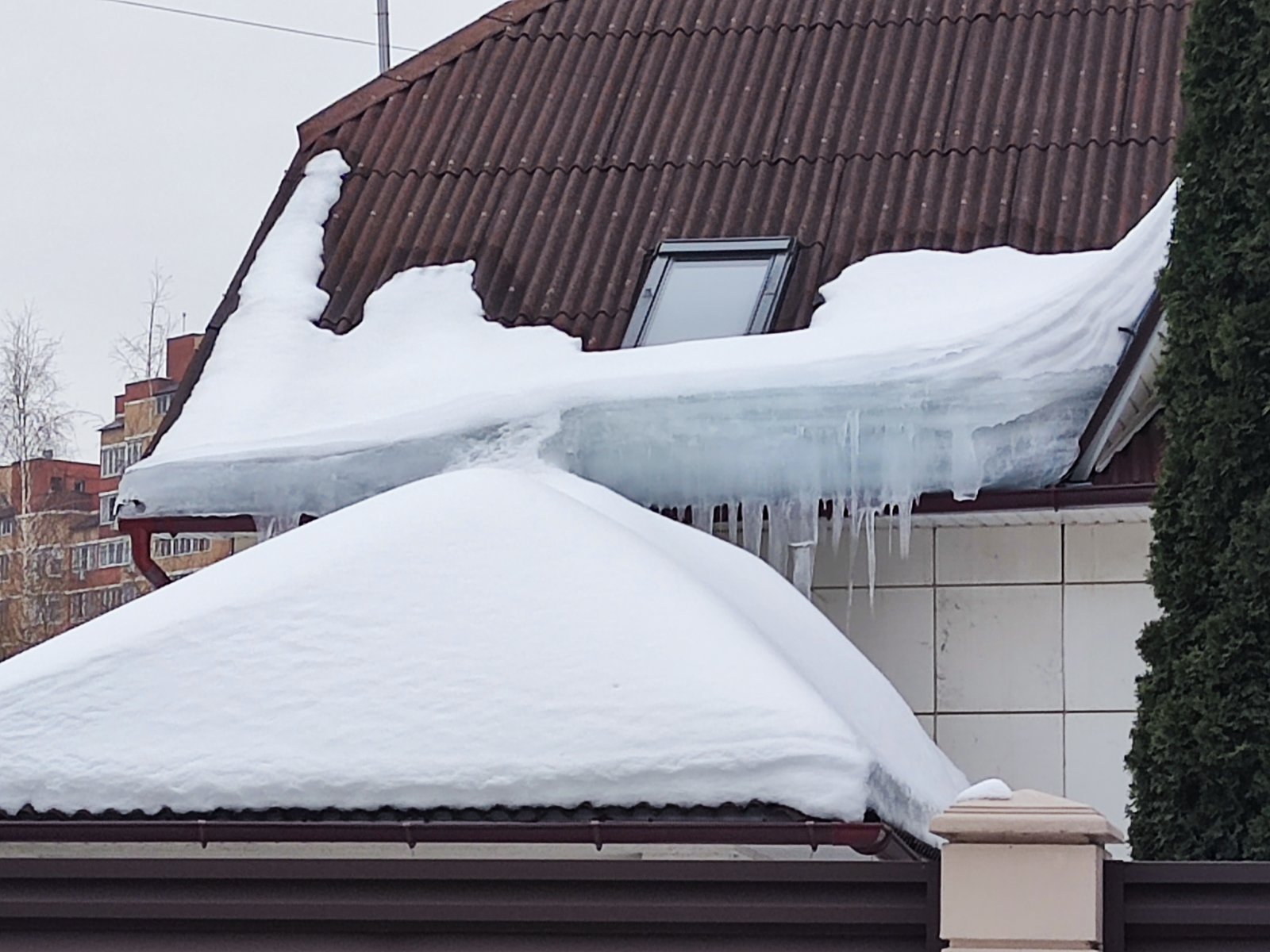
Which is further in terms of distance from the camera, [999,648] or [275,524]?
[275,524]

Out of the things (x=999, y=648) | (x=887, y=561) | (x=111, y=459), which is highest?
(x=111, y=459)

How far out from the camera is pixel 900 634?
7.77m

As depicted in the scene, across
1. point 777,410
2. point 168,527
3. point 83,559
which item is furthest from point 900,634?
point 83,559

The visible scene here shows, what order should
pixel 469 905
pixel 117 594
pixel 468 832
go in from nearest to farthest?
pixel 469 905, pixel 468 832, pixel 117 594

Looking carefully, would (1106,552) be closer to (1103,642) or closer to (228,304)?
(1103,642)

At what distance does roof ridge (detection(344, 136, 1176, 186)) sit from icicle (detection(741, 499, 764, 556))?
2.25 metres

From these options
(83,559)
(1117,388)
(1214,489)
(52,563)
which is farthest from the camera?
(83,559)

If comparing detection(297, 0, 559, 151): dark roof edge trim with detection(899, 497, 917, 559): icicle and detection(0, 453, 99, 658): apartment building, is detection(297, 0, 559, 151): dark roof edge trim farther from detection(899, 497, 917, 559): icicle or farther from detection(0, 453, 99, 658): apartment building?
detection(0, 453, 99, 658): apartment building

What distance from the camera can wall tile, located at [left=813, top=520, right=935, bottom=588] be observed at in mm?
7793

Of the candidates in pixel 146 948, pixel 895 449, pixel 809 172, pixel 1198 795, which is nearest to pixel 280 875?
pixel 146 948

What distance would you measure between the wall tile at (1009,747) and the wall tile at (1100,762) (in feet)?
0.17

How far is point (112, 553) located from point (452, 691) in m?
40.9

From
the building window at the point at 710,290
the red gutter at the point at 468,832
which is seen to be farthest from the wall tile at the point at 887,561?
the red gutter at the point at 468,832

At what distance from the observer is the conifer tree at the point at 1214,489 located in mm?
4957
